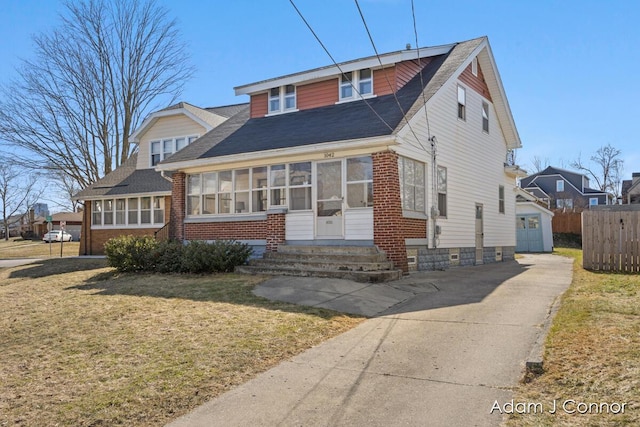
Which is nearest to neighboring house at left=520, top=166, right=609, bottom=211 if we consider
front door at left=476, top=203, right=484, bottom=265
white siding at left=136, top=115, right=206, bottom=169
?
front door at left=476, top=203, right=484, bottom=265

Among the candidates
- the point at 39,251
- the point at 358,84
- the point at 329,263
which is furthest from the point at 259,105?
the point at 39,251

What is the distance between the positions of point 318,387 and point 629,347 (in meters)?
3.23

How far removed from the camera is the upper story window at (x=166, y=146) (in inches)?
934

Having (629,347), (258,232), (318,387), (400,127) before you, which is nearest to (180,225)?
(258,232)

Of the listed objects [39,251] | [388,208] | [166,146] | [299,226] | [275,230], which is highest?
[166,146]

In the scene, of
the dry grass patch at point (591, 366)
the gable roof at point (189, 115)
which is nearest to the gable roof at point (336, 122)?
the gable roof at point (189, 115)

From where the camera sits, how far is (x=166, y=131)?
959 inches

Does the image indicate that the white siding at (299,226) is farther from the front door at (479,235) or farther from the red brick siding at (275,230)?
the front door at (479,235)

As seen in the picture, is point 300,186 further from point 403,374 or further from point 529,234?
point 529,234

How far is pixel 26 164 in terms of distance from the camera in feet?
102

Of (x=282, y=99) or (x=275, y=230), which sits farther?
(x=282, y=99)

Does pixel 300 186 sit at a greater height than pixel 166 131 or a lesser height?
lesser

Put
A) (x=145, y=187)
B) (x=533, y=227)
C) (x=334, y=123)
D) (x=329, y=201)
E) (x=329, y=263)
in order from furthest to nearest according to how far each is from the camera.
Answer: (x=533, y=227)
(x=145, y=187)
(x=334, y=123)
(x=329, y=201)
(x=329, y=263)

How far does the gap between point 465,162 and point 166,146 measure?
49.6ft
